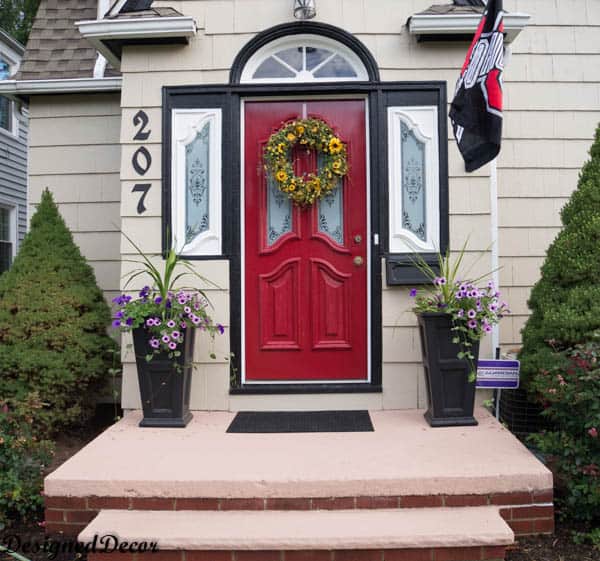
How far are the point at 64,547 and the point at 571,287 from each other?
2.95 m

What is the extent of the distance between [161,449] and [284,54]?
2.72 m

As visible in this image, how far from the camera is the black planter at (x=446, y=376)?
3.40 m

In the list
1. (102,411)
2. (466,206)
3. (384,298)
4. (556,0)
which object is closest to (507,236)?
(466,206)

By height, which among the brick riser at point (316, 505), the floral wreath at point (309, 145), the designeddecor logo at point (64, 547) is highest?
the floral wreath at point (309, 145)

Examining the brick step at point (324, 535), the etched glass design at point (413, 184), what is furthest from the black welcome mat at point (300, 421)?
the etched glass design at point (413, 184)

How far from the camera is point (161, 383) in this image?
3502mm

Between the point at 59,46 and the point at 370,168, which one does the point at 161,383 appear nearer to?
the point at 370,168

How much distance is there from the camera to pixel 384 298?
12.7 feet

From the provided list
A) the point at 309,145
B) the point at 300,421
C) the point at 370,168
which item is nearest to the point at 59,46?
the point at 309,145

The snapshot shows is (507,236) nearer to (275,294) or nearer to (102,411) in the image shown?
(275,294)

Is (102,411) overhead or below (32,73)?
below

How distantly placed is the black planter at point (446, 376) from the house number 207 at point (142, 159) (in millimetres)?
2009

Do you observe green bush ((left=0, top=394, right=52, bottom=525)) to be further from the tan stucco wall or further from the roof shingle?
the roof shingle

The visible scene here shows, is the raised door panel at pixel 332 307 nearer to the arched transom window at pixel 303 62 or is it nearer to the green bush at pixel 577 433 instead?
the arched transom window at pixel 303 62
